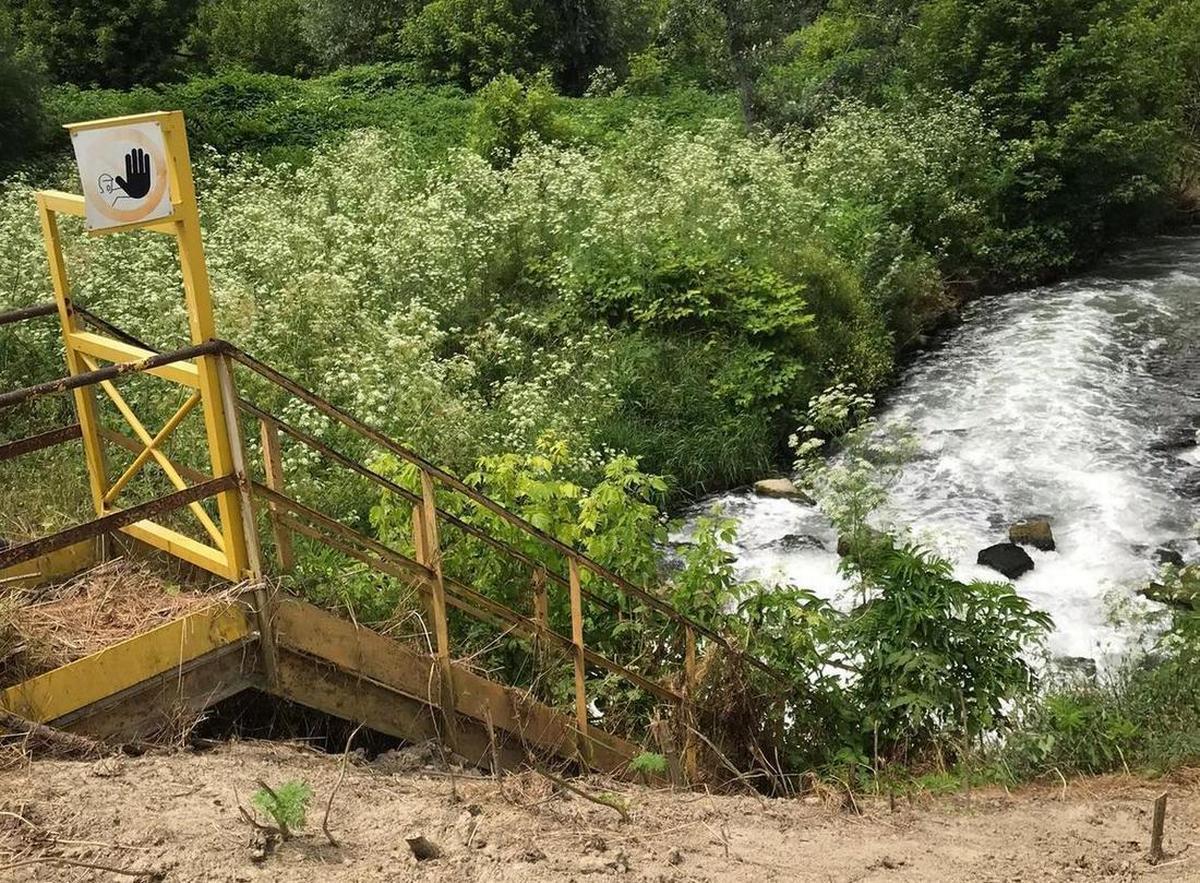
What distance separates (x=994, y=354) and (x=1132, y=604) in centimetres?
884

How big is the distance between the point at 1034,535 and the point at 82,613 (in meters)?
9.89

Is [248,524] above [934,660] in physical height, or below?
above

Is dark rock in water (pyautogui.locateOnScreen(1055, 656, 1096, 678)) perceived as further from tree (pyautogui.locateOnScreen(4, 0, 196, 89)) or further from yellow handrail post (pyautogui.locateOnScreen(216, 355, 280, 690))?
tree (pyautogui.locateOnScreen(4, 0, 196, 89))

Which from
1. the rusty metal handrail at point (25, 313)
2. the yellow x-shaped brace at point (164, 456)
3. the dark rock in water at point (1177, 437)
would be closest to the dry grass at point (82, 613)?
the yellow x-shaped brace at point (164, 456)

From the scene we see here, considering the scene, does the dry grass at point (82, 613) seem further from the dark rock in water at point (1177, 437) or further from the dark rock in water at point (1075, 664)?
the dark rock in water at point (1177, 437)

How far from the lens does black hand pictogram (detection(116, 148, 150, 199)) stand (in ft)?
14.8

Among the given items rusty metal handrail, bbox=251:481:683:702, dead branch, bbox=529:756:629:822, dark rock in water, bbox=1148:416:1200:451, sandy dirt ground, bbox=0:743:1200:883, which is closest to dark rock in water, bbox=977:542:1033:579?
dark rock in water, bbox=1148:416:1200:451

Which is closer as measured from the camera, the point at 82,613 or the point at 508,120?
the point at 82,613

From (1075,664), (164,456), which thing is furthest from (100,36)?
(1075,664)

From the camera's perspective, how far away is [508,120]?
2347cm

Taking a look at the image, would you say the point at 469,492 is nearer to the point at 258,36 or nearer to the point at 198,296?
the point at 198,296

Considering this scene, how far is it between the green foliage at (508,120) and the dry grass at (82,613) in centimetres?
1802

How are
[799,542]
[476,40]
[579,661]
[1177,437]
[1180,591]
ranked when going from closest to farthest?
1. [579,661]
2. [1180,591]
3. [799,542]
4. [1177,437]
5. [476,40]

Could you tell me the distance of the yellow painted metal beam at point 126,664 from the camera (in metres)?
4.58
